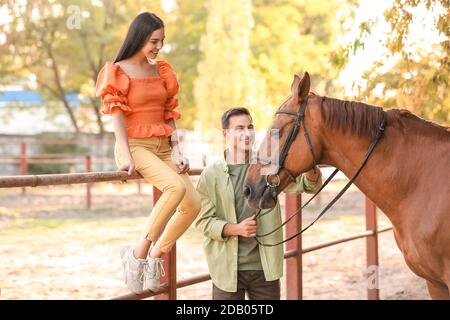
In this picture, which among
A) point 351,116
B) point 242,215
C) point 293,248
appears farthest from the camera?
point 293,248

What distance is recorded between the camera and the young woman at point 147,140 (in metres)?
3.26

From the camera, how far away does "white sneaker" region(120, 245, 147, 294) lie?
127 inches

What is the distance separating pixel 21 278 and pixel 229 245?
15.1 ft

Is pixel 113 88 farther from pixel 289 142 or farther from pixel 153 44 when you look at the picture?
pixel 289 142

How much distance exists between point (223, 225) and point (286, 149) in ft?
1.73

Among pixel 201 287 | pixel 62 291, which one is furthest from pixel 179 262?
pixel 62 291

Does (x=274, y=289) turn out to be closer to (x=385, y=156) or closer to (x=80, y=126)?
(x=385, y=156)

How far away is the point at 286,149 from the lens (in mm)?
3309

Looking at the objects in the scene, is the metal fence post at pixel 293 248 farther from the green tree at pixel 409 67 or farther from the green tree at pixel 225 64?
the green tree at pixel 225 64

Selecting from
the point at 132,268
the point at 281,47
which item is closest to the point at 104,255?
the point at 132,268

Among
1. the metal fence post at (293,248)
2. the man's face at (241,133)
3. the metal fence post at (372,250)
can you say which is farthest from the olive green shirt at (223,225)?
the metal fence post at (372,250)

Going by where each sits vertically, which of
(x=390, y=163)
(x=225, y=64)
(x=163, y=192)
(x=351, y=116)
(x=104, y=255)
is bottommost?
(x=104, y=255)

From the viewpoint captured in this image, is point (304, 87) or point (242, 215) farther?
point (242, 215)
